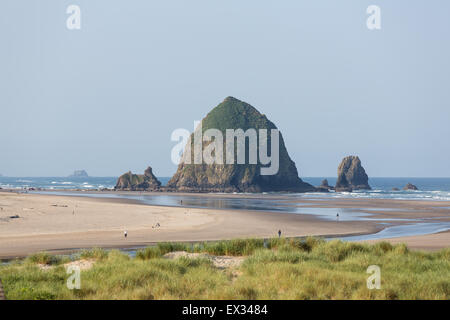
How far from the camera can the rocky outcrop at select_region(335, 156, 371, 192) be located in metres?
157

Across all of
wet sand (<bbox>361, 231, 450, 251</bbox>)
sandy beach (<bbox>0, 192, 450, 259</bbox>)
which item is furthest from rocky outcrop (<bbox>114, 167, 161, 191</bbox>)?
wet sand (<bbox>361, 231, 450, 251</bbox>)

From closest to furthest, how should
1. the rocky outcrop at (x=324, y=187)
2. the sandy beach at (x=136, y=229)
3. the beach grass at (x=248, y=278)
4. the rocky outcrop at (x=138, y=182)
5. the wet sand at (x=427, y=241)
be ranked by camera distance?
the beach grass at (x=248, y=278)
the wet sand at (x=427, y=241)
the sandy beach at (x=136, y=229)
the rocky outcrop at (x=324, y=187)
the rocky outcrop at (x=138, y=182)

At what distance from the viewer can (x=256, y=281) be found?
12656 mm

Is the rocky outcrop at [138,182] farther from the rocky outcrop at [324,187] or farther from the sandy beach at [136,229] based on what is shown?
the sandy beach at [136,229]

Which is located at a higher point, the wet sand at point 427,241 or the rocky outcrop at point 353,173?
the rocky outcrop at point 353,173

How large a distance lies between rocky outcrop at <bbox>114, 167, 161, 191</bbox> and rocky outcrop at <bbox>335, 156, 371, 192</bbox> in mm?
59764

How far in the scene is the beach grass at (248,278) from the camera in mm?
11609

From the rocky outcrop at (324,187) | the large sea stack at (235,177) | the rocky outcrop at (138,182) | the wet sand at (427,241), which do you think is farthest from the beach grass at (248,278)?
the rocky outcrop at (138,182)

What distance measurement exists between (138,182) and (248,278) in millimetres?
131158

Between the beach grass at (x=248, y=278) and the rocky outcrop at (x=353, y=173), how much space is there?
141041mm

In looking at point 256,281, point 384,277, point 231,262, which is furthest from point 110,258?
point 384,277

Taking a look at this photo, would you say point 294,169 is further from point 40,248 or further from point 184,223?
point 40,248

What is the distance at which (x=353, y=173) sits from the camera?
16062cm
